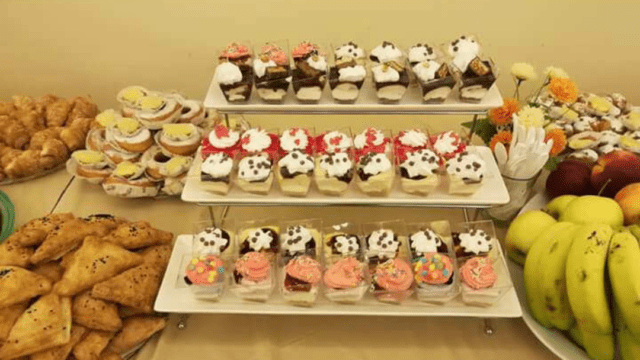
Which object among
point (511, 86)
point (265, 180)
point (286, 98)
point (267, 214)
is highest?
point (286, 98)

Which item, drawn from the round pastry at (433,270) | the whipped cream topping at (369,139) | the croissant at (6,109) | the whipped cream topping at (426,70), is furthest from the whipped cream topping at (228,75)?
the croissant at (6,109)

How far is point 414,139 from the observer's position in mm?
1477

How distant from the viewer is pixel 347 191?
1444 millimetres

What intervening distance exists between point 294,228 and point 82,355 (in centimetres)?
66

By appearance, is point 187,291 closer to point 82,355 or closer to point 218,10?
point 82,355

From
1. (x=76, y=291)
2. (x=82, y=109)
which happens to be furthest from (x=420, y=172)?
(x=82, y=109)

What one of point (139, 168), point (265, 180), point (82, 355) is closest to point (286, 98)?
point (265, 180)

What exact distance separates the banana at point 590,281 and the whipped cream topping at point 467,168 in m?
0.29

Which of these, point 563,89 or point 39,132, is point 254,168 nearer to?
point 563,89

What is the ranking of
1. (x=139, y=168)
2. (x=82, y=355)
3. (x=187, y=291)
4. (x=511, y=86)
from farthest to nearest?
(x=511, y=86)
(x=139, y=168)
(x=187, y=291)
(x=82, y=355)

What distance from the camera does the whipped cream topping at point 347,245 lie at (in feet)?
4.78

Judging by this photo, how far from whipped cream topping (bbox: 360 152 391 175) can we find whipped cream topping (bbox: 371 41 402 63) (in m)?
0.30

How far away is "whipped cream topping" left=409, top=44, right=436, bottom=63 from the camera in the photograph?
1497 mm

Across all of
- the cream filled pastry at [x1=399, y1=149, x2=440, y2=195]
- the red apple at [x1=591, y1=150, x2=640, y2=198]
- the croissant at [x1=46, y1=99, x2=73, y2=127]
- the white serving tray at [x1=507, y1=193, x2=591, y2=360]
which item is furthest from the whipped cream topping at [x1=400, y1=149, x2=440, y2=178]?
the croissant at [x1=46, y1=99, x2=73, y2=127]
